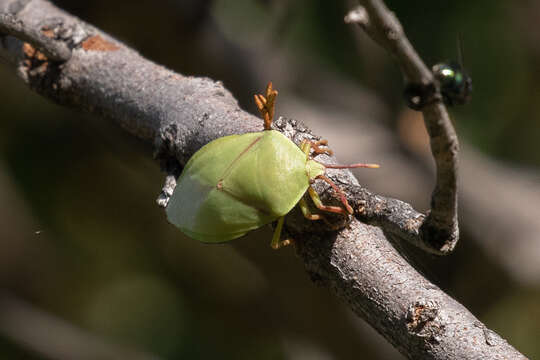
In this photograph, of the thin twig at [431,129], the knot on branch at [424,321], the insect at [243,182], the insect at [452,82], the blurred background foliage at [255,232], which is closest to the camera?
the thin twig at [431,129]

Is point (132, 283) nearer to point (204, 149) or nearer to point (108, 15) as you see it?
point (108, 15)

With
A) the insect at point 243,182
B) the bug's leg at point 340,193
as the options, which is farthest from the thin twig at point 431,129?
the insect at point 243,182

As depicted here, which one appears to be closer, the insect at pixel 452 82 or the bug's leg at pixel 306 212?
the insect at pixel 452 82

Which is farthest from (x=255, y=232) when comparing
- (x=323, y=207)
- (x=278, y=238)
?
(x=323, y=207)

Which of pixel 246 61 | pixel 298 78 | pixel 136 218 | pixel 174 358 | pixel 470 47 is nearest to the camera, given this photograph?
pixel 246 61

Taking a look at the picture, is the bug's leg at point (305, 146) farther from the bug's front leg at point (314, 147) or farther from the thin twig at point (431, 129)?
the thin twig at point (431, 129)

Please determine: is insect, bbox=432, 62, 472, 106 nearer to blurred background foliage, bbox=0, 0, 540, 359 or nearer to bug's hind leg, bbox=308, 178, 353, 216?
bug's hind leg, bbox=308, 178, 353, 216

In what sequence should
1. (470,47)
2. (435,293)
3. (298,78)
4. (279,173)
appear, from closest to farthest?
(435,293) → (279,173) → (298,78) → (470,47)

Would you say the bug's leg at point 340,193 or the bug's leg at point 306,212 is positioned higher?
the bug's leg at point 340,193

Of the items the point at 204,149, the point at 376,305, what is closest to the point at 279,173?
the point at 204,149
